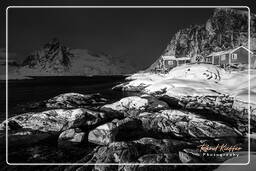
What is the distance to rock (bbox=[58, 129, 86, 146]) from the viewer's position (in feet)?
28.9

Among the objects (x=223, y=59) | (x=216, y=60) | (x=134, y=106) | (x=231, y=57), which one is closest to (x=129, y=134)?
(x=134, y=106)

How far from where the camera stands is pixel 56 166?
6883mm

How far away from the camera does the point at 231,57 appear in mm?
28797

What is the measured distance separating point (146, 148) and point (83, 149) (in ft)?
8.55

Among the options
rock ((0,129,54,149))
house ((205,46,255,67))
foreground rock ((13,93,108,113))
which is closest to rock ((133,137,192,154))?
rock ((0,129,54,149))

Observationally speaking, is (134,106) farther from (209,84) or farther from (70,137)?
(209,84)

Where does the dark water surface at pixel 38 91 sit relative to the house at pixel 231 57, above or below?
below

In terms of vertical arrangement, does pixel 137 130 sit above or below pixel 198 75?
below

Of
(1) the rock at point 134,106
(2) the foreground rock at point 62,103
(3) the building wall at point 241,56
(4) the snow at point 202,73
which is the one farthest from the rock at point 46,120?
(3) the building wall at point 241,56

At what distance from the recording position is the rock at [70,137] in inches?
347

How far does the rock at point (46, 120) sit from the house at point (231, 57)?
64.9ft

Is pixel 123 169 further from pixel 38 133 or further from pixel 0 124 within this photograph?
pixel 0 124

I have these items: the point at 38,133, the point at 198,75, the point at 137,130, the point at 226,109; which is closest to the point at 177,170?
the point at 137,130

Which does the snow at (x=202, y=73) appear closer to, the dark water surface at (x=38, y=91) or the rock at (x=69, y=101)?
the dark water surface at (x=38, y=91)
